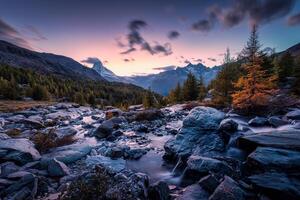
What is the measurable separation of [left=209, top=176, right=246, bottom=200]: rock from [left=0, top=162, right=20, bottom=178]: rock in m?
8.97

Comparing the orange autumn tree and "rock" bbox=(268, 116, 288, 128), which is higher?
the orange autumn tree

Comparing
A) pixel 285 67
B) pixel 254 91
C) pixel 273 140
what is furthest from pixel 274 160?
pixel 285 67

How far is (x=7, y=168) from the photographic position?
1009cm

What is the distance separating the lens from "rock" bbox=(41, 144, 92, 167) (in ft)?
39.7

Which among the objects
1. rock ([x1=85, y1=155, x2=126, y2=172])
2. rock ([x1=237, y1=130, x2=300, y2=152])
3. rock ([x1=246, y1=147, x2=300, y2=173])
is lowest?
rock ([x1=85, y1=155, x2=126, y2=172])

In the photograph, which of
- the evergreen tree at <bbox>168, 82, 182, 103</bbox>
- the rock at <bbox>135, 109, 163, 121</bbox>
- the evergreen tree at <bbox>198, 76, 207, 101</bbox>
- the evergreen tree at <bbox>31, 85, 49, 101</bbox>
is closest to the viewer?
the rock at <bbox>135, 109, 163, 121</bbox>

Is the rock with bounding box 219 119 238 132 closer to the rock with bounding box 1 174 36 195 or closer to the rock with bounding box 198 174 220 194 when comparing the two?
the rock with bounding box 198 174 220 194

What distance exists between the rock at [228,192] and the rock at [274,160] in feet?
6.28

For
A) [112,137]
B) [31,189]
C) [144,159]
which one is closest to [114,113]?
[112,137]

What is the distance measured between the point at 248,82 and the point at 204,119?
524 inches

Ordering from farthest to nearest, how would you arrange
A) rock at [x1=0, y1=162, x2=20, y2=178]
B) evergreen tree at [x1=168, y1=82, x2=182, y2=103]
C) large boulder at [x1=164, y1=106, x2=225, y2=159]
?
1. evergreen tree at [x1=168, y1=82, x2=182, y2=103]
2. large boulder at [x1=164, y1=106, x2=225, y2=159]
3. rock at [x1=0, y1=162, x2=20, y2=178]

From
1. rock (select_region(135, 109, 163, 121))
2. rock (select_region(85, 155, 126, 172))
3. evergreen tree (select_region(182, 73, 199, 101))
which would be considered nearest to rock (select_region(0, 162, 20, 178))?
rock (select_region(85, 155, 126, 172))

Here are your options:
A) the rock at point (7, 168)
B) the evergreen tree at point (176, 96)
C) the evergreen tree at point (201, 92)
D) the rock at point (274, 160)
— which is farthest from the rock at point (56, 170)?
the evergreen tree at point (176, 96)

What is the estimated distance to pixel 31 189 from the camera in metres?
8.23
